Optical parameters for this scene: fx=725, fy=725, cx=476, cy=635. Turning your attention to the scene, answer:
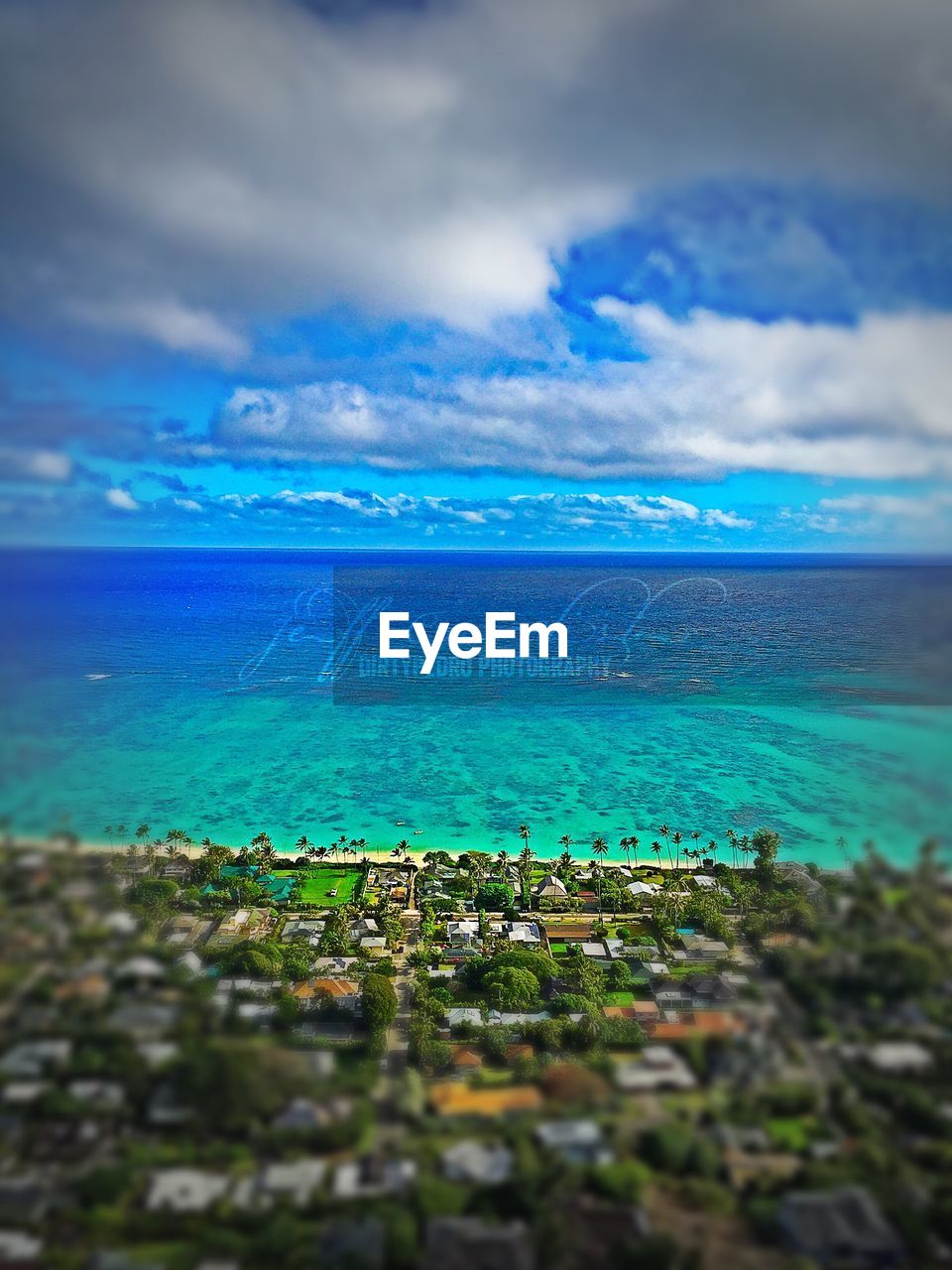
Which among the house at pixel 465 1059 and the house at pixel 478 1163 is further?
the house at pixel 465 1059

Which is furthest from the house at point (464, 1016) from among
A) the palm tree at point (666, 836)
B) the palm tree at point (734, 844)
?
the palm tree at point (734, 844)

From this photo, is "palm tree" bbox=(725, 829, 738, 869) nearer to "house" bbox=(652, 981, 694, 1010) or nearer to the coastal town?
"house" bbox=(652, 981, 694, 1010)

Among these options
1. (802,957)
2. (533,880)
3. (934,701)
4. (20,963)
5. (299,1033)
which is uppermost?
(934,701)

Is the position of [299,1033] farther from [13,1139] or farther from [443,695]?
[443,695]

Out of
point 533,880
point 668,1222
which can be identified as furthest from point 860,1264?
point 533,880

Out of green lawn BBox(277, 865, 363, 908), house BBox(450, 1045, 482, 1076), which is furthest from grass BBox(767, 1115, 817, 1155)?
green lawn BBox(277, 865, 363, 908)

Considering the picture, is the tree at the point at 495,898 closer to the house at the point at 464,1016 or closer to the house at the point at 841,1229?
the house at the point at 464,1016
